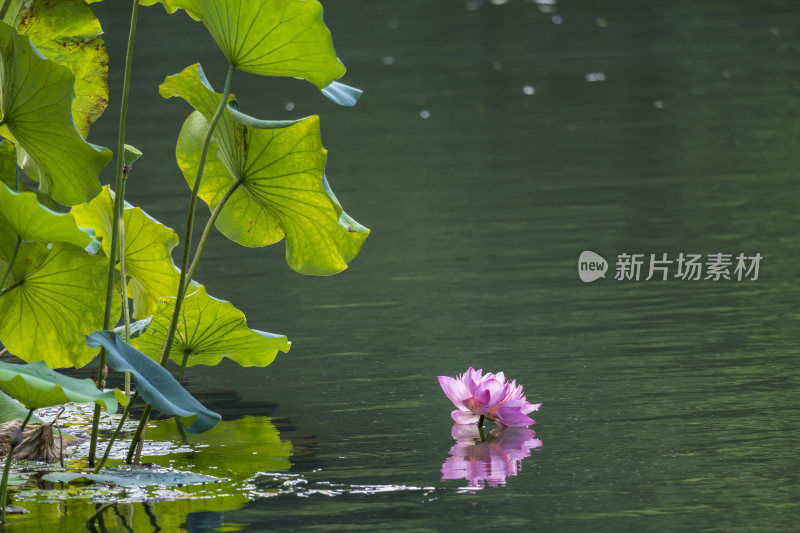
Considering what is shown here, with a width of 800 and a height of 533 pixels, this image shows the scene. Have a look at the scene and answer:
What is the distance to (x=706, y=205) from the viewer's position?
609 cm

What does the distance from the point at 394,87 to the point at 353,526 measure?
35.3ft

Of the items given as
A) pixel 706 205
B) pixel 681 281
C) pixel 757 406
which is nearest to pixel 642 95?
pixel 706 205

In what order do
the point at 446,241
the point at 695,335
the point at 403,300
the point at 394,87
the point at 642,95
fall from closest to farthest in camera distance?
the point at 695,335, the point at 403,300, the point at 446,241, the point at 642,95, the point at 394,87

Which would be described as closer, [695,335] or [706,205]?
[695,335]

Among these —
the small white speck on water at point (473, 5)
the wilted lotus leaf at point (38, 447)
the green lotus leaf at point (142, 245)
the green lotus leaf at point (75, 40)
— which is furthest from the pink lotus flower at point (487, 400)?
the small white speck on water at point (473, 5)

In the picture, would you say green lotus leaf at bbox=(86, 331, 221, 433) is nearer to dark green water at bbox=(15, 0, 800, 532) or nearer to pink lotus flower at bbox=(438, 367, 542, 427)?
dark green water at bbox=(15, 0, 800, 532)

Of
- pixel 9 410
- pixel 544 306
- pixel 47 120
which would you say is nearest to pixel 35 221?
pixel 47 120

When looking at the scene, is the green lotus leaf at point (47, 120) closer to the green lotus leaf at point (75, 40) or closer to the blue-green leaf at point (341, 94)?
the green lotus leaf at point (75, 40)

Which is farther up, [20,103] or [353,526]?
[20,103]

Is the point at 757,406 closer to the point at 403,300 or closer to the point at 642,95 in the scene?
the point at 403,300

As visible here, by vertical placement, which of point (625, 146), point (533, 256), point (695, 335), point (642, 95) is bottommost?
point (695, 335)

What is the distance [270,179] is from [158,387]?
60cm

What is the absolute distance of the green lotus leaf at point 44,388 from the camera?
204cm

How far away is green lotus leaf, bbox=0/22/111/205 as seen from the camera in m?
2.46
